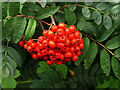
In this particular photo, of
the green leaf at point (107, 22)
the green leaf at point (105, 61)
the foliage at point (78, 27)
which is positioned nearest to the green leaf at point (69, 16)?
the foliage at point (78, 27)

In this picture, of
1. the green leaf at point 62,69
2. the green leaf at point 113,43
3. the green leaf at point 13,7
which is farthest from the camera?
the green leaf at point 62,69

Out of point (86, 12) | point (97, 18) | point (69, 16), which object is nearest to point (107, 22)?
point (97, 18)

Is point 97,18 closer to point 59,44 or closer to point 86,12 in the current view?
point 86,12

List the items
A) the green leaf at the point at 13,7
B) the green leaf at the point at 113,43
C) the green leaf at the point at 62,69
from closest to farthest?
the green leaf at the point at 13,7 < the green leaf at the point at 113,43 < the green leaf at the point at 62,69

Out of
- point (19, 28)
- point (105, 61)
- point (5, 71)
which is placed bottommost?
point (5, 71)

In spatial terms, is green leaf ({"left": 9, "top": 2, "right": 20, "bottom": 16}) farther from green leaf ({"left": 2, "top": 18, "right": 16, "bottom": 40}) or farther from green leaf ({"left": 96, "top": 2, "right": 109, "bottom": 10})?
green leaf ({"left": 96, "top": 2, "right": 109, "bottom": 10})

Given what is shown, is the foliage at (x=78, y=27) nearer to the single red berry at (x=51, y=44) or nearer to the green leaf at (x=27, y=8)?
the green leaf at (x=27, y=8)

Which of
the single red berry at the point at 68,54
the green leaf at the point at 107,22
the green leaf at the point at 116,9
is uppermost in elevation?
the green leaf at the point at 116,9

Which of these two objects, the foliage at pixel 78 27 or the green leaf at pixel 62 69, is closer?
the foliage at pixel 78 27
